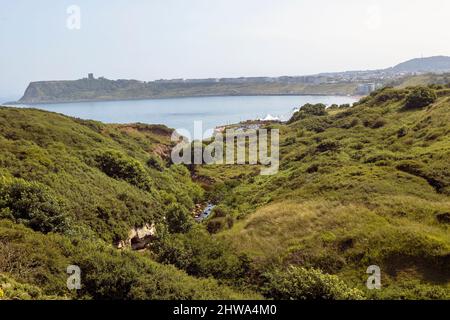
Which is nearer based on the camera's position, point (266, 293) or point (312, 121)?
point (266, 293)

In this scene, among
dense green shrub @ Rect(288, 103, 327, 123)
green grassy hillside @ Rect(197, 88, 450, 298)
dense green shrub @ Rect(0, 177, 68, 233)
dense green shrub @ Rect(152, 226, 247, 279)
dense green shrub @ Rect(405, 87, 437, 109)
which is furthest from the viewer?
dense green shrub @ Rect(288, 103, 327, 123)

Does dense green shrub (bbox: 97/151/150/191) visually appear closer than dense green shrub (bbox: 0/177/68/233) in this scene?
No

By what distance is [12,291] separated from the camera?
37.6 ft

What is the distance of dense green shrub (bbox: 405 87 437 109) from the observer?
58219mm

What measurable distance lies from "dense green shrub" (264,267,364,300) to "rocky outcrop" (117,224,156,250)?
15.9 m

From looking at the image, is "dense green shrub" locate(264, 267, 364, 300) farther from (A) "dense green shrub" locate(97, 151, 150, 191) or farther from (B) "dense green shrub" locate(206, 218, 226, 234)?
(A) "dense green shrub" locate(97, 151, 150, 191)

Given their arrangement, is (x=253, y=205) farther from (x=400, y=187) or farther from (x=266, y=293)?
(x=266, y=293)

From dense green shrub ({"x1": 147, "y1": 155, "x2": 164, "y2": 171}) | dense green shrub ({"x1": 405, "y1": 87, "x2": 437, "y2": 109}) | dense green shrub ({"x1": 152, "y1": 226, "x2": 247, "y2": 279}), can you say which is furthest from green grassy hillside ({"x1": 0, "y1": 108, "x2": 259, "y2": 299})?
dense green shrub ({"x1": 405, "y1": 87, "x2": 437, "y2": 109})

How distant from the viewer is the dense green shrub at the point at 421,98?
58219mm

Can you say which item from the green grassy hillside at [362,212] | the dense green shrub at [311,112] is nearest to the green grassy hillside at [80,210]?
the green grassy hillside at [362,212]

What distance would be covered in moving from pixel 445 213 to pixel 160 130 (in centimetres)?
6745

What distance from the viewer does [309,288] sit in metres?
14.6
